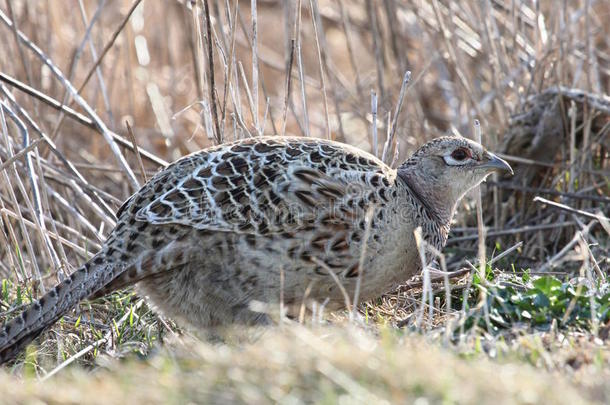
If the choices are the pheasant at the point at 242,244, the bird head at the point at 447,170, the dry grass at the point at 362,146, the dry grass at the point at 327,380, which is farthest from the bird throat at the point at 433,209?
the dry grass at the point at 327,380

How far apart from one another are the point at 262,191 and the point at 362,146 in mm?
4900

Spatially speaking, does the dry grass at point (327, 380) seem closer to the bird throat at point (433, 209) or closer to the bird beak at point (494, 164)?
the bird throat at point (433, 209)

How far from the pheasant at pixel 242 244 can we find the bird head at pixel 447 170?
54 cm

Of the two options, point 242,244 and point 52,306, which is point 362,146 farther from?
point 52,306

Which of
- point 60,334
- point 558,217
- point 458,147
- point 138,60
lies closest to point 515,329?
point 458,147

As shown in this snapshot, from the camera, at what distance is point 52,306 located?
13.4 ft

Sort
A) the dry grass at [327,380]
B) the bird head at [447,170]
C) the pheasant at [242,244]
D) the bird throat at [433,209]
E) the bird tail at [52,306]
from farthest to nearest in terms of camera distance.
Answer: the bird head at [447,170] → the bird throat at [433,209] → the pheasant at [242,244] → the bird tail at [52,306] → the dry grass at [327,380]

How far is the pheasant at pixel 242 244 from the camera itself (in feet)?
13.6

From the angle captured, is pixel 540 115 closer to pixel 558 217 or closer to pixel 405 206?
pixel 558 217

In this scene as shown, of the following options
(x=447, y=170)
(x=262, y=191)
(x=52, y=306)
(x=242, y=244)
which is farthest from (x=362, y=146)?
(x=52, y=306)

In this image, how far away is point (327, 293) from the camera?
4.25 meters

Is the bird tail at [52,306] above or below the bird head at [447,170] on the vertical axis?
below

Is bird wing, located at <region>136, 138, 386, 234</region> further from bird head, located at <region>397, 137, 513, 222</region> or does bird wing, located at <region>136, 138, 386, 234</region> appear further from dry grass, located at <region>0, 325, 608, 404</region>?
dry grass, located at <region>0, 325, 608, 404</region>

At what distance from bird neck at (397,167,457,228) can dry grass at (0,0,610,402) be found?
1.06 ft
